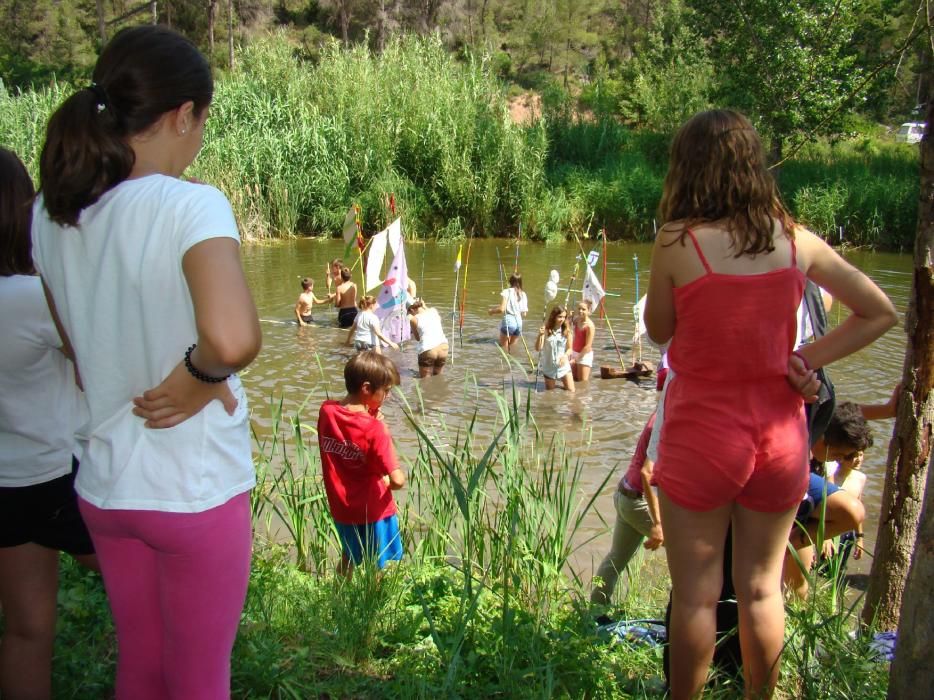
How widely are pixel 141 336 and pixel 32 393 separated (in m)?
0.72

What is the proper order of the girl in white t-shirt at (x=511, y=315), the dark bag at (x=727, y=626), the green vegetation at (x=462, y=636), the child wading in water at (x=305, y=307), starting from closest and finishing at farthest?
the green vegetation at (x=462, y=636) < the dark bag at (x=727, y=626) < the girl in white t-shirt at (x=511, y=315) < the child wading in water at (x=305, y=307)

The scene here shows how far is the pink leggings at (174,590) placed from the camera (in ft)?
5.25

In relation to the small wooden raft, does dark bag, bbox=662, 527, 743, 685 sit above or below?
above

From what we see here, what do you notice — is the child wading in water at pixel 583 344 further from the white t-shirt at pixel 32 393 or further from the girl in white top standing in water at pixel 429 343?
the white t-shirt at pixel 32 393

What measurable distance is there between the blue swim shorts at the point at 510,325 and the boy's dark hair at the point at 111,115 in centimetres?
857

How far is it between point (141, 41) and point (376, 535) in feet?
8.72

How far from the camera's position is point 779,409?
2230mm

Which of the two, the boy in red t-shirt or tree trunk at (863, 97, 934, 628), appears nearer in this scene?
tree trunk at (863, 97, 934, 628)

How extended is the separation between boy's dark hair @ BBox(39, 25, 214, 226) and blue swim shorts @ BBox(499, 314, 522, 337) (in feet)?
28.1

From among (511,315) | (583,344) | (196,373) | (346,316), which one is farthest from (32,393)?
(346,316)

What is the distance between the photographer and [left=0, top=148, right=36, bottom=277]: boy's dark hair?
7.13 ft

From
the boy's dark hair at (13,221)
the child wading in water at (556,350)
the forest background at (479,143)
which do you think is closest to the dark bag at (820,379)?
the boy's dark hair at (13,221)

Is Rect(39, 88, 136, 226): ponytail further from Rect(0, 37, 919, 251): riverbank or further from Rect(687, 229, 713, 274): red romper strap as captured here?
Rect(0, 37, 919, 251): riverbank

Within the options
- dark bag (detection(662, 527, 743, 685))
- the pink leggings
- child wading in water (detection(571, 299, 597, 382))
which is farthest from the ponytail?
child wading in water (detection(571, 299, 597, 382))
